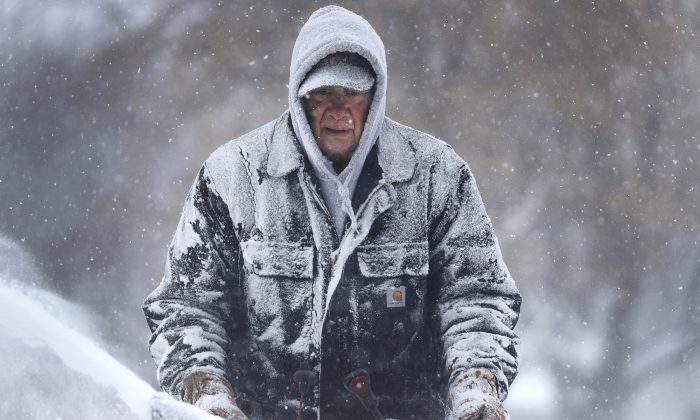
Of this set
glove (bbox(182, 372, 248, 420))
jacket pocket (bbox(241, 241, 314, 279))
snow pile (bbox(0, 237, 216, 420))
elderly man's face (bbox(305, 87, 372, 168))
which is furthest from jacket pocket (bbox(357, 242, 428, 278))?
snow pile (bbox(0, 237, 216, 420))

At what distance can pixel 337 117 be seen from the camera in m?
2.58

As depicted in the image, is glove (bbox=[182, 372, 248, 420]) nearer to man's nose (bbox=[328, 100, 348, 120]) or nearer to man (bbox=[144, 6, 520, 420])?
man (bbox=[144, 6, 520, 420])

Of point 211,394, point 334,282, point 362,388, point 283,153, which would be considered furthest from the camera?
point 283,153

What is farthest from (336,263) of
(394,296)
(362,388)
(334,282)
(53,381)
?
(53,381)

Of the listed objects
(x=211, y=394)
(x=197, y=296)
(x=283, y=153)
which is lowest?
(x=211, y=394)

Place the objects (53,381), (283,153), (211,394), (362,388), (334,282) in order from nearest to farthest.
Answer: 1. (53,381)
2. (211,394)
3. (362,388)
4. (334,282)
5. (283,153)

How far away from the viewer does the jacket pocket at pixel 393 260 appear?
2.57 m

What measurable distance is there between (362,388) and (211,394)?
0.35 metres

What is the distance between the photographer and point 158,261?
1361 centimetres

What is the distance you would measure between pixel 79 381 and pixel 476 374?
110 cm

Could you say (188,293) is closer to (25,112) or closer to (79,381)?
(79,381)

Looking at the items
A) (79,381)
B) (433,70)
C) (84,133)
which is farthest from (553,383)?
(79,381)

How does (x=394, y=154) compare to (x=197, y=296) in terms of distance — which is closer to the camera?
(x=197, y=296)

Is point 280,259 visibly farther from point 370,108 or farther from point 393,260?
point 370,108
